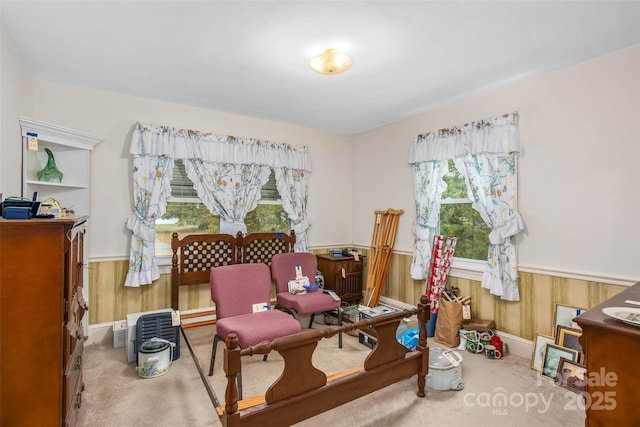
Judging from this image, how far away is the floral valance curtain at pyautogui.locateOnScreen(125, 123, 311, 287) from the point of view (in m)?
3.49

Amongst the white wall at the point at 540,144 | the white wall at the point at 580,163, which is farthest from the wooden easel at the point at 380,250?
the white wall at the point at 580,163

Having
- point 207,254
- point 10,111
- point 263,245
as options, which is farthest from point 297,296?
point 10,111

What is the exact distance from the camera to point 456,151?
361 cm

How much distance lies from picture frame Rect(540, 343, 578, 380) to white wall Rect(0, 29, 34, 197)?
4.41m

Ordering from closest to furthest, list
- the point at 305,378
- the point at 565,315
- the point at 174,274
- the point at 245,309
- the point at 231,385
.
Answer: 1. the point at 231,385
2. the point at 305,378
3. the point at 565,315
4. the point at 245,309
5. the point at 174,274

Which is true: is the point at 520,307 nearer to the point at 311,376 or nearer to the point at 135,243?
the point at 311,376

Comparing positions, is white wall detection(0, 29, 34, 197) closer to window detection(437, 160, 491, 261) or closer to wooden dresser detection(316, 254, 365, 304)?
wooden dresser detection(316, 254, 365, 304)

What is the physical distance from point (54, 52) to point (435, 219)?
4.08 meters

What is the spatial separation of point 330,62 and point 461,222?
242 centimetres

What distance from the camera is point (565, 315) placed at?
9.12 ft

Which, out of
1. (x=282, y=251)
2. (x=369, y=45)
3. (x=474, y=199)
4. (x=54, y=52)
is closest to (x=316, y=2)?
(x=369, y=45)

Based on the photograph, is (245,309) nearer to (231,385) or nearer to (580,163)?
(231,385)

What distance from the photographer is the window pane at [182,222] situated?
12.5 ft

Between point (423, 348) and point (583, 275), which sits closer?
point (423, 348)
